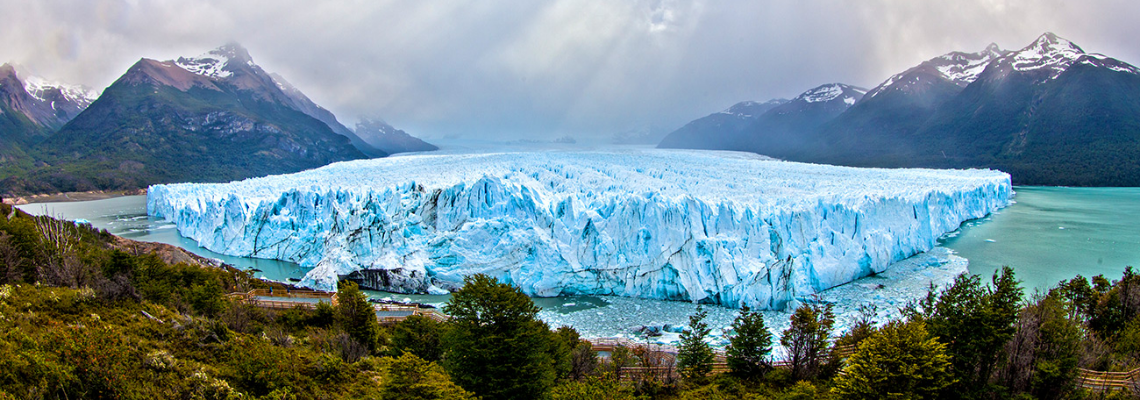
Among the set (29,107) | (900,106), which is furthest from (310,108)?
(900,106)

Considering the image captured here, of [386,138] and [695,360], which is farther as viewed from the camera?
[386,138]

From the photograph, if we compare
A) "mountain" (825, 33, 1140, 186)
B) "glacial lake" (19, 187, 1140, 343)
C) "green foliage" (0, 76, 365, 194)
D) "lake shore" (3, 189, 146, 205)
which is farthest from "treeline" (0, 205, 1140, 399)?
"mountain" (825, 33, 1140, 186)

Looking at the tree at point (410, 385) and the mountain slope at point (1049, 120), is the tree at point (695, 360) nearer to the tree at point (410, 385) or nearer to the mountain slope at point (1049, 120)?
the tree at point (410, 385)

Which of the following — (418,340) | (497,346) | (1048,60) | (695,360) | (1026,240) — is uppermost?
(1048,60)

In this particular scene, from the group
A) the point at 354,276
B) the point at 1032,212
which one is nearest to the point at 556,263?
the point at 354,276

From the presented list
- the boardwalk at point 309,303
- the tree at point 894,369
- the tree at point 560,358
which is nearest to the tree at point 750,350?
the tree at point 560,358

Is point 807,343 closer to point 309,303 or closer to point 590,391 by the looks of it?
point 590,391

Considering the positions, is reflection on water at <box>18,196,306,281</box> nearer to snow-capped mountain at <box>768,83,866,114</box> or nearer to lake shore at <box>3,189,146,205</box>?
lake shore at <box>3,189,146,205</box>
